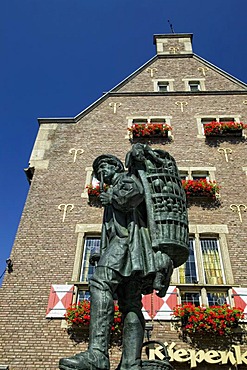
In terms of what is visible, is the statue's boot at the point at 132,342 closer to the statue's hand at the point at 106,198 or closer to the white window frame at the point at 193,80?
the statue's hand at the point at 106,198

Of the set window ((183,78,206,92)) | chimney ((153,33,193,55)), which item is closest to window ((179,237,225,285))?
window ((183,78,206,92))

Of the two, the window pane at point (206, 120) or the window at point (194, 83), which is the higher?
the window at point (194, 83)

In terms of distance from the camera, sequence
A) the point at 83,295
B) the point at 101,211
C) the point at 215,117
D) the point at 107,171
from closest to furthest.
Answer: the point at 107,171
the point at 83,295
the point at 101,211
the point at 215,117

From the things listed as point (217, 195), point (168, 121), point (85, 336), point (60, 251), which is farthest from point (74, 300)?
point (168, 121)

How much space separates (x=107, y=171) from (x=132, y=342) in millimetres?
1753

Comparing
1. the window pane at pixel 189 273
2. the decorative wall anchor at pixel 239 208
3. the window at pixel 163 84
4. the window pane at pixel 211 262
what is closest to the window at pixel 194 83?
the window at pixel 163 84

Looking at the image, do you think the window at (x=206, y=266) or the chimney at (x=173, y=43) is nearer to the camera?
the window at (x=206, y=266)

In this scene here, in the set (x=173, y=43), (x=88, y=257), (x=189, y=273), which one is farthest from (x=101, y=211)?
(x=173, y=43)

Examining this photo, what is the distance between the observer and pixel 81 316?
7.92 meters

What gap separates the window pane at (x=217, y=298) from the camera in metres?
8.60

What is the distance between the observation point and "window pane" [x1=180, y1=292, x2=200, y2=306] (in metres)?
8.64

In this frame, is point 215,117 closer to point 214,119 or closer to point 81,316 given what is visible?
point 214,119

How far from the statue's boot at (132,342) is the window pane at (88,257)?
6337mm

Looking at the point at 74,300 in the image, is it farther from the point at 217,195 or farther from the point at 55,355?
the point at 217,195
